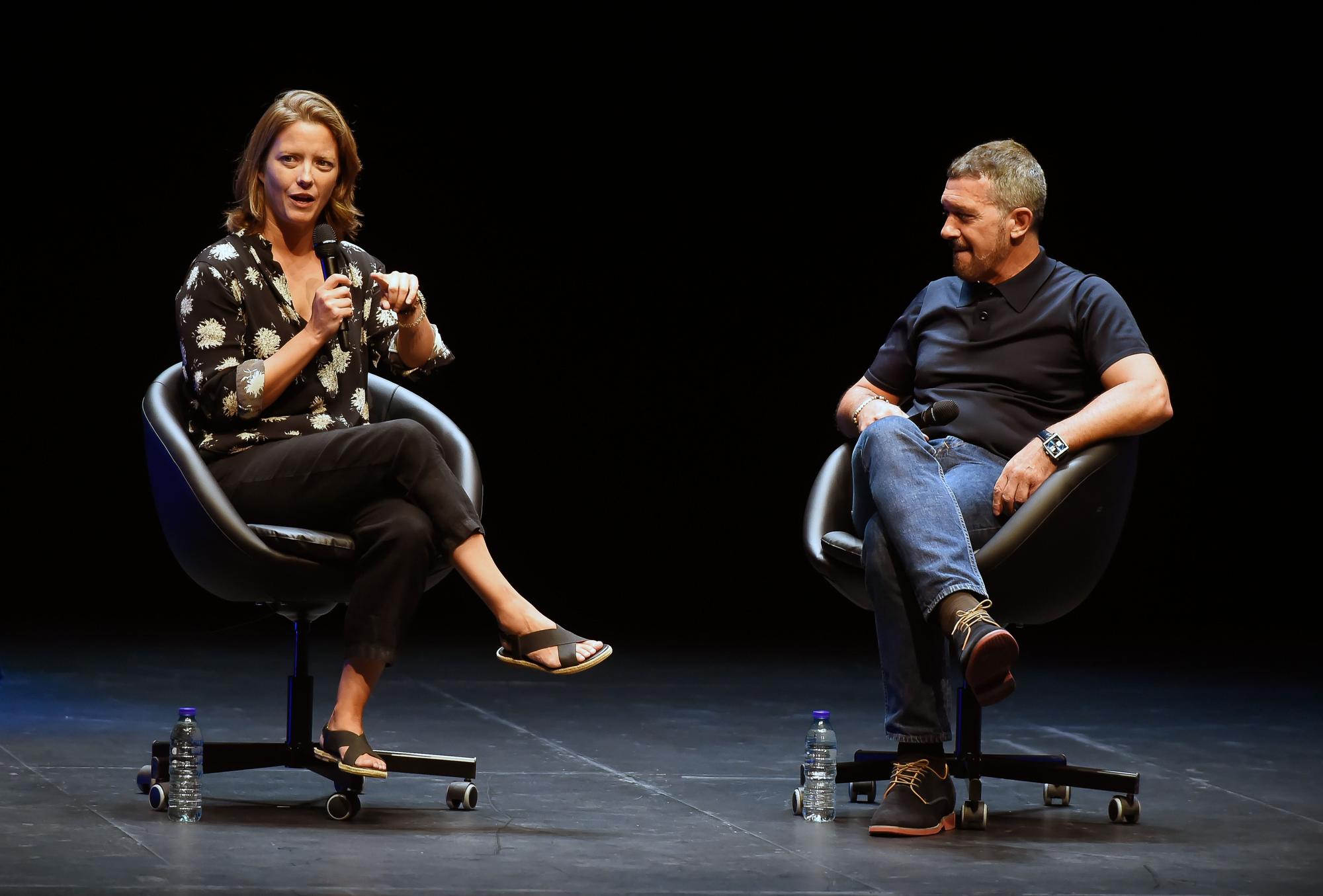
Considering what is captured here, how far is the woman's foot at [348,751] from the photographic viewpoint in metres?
2.54

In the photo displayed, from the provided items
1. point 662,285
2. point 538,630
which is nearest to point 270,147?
point 538,630

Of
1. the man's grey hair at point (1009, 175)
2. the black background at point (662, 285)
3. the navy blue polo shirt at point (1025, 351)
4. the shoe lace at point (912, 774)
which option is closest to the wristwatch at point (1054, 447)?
the navy blue polo shirt at point (1025, 351)

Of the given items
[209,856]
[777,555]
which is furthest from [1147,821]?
[777,555]

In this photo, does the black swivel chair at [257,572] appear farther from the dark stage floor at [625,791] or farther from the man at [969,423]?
the man at [969,423]

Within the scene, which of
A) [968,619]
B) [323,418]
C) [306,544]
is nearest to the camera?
[968,619]

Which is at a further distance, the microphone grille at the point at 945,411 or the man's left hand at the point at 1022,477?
the microphone grille at the point at 945,411

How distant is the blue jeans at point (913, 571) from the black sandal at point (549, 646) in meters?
0.44

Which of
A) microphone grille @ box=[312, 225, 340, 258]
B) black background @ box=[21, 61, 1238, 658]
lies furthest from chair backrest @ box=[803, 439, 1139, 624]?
black background @ box=[21, 61, 1238, 658]

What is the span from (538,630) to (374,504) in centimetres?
32

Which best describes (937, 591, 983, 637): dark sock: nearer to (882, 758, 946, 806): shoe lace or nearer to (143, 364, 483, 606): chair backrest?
(882, 758, 946, 806): shoe lace

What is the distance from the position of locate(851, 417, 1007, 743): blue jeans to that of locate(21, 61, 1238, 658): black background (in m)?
2.82

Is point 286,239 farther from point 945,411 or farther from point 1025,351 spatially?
point 1025,351

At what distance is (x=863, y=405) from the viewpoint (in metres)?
2.99

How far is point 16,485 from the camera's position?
5770mm
